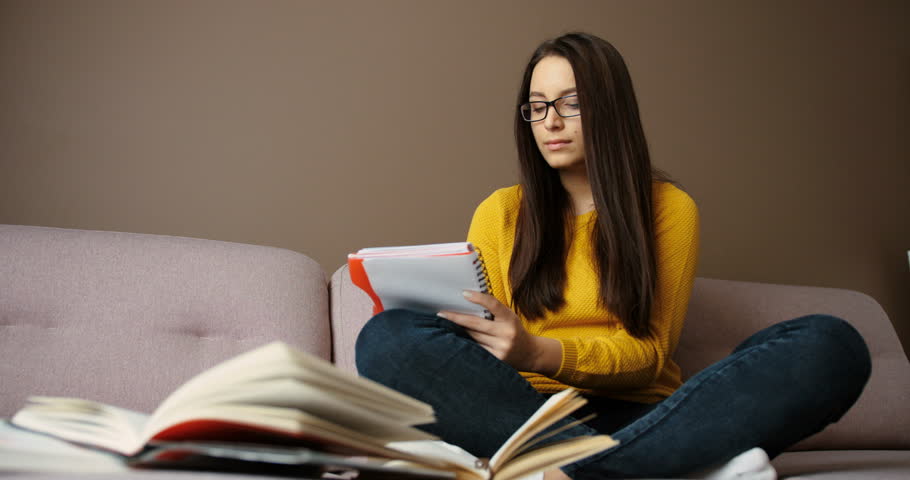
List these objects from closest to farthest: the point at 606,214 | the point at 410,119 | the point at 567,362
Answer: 1. the point at 567,362
2. the point at 606,214
3. the point at 410,119

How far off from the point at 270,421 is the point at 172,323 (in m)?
1.14

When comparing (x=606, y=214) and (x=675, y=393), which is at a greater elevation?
(x=606, y=214)

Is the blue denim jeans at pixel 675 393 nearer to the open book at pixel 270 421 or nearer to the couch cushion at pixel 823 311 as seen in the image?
the open book at pixel 270 421

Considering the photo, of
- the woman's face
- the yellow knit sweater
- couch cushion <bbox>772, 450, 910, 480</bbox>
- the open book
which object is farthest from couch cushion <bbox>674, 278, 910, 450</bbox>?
the open book

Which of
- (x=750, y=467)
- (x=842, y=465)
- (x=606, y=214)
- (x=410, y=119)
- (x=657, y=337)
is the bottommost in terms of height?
(x=842, y=465)

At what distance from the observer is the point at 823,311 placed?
2.04 metres

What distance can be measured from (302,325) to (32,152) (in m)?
0.90

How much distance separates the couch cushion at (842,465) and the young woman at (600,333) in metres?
0.23

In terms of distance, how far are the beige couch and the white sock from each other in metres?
0.31

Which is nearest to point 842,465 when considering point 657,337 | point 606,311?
point 657,337

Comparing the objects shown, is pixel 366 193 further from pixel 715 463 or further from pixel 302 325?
pixel 715 463

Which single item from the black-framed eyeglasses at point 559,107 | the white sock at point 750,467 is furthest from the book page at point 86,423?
the black-framed eyeglasses at point 559,107

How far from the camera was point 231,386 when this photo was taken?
0.49 m

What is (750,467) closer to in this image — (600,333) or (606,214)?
(600,333)
